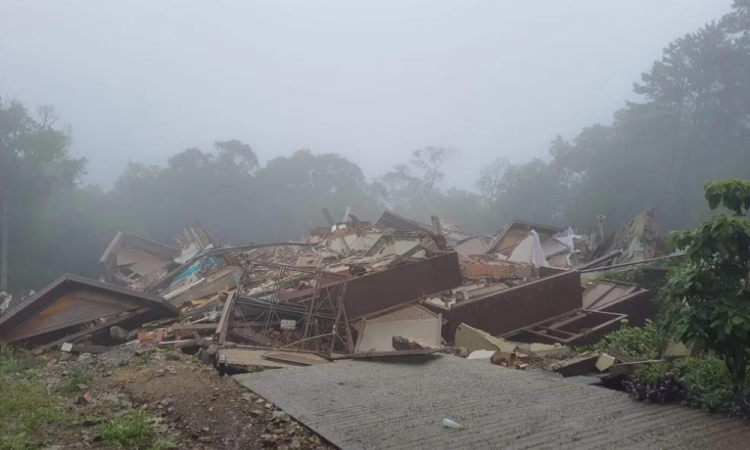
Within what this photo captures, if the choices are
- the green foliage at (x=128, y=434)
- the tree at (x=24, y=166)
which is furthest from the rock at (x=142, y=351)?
the tree at (x=24, y=166)

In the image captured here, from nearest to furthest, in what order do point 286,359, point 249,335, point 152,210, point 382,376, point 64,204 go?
point 382,376 → point 286,359 → point 249,335 → point 64,204 → point 152,210

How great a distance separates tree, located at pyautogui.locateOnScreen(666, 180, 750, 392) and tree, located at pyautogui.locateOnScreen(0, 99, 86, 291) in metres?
31.0

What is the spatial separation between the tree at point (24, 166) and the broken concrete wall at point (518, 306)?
26.4m

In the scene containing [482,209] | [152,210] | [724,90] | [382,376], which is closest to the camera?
[382,376]

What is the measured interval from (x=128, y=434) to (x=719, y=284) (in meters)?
4.81

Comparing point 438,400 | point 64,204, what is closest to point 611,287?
point 438,400

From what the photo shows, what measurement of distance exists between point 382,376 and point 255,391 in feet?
4.82

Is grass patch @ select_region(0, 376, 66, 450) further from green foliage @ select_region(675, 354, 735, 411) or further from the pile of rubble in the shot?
green foliage @ select_region(675, 354, 735, 411)

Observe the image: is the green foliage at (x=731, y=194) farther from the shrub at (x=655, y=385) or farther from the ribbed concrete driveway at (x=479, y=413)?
the ribbed concrete driveway at (x=479, y=413)

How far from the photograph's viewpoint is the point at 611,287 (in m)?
13.2

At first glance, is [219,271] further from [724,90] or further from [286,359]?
[724,90]

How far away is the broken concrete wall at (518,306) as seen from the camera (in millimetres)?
10359

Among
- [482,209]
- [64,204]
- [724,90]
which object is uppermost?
[724,90]

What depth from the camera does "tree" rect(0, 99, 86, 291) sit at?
93.5 ft
